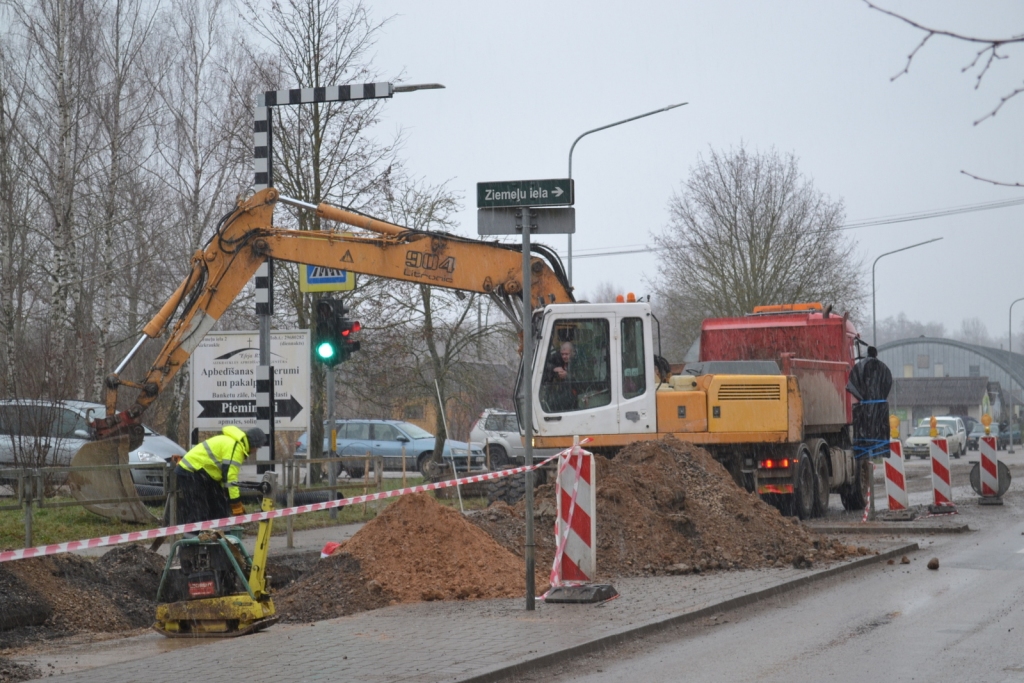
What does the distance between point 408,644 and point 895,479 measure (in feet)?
39.8

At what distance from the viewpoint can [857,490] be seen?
20828mm

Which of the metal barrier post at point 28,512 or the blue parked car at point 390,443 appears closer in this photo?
the metal barrier post at point 28,512

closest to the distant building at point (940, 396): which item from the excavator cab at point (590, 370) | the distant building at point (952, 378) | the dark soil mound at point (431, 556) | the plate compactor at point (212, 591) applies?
the distant building at point (952, 378)

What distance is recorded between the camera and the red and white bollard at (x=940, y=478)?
1844 centimetres

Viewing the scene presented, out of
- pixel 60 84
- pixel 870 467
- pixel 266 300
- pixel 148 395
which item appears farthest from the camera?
pixel 60 84

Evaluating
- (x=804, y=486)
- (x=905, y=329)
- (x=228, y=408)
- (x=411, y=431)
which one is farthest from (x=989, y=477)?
(x=905, y=329)

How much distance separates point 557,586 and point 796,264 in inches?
1257

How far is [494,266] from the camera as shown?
606 inches

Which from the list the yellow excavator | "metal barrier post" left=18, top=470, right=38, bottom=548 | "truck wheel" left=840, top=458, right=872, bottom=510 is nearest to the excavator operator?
the yellow excavator

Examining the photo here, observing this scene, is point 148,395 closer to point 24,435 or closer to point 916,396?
point 24,435

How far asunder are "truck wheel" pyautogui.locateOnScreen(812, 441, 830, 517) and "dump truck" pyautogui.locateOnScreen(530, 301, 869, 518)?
0.07ft

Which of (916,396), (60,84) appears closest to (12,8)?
(60,84)

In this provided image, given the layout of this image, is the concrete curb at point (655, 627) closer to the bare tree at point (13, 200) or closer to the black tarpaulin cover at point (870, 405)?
the black tarpaulin cover at point (870, 405)

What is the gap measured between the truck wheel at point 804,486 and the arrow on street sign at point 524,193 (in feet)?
29.8
